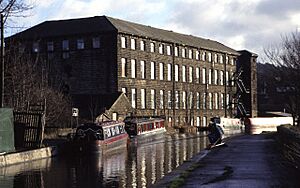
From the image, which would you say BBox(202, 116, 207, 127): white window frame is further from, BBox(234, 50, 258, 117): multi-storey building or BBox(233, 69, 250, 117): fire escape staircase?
BBox(234, 50, 258, 117): multi-storey building

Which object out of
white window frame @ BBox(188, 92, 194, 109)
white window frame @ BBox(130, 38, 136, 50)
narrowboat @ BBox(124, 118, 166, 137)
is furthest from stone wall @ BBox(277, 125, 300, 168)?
white window frame @ BBox(188, 92, 194, 109)

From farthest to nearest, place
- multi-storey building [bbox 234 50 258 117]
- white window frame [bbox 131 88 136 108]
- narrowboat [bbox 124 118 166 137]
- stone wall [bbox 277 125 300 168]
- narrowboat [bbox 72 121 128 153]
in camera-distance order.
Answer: multi-storey building [bbox 234 50 258 117]
white window frame [bbox 131 88 136 108]
narrowboat [bbox 124 118 166 137]
narrowboat [bbox 72 121 128 153]
stone wall [bbox 277 125 300 168]

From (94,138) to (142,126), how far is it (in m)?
16.4

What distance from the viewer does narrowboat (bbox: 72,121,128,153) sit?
4444 centimetres

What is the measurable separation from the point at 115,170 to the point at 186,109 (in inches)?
2681

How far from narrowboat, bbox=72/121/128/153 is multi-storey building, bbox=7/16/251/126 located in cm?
2694

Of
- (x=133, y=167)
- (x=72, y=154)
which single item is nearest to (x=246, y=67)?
(x=72, y=154)

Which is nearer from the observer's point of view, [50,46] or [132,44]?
[132,44]

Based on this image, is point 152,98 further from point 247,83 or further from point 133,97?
point 247,83

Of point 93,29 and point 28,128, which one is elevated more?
point 93,29

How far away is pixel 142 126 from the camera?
61219mm

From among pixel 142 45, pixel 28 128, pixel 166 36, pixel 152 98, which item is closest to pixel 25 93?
pixel 28 128

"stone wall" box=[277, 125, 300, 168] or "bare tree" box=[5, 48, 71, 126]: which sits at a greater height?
"bare tree" box=[5, 48, 71, 126]

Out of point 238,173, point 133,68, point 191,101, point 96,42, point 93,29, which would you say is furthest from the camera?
point 191,101
